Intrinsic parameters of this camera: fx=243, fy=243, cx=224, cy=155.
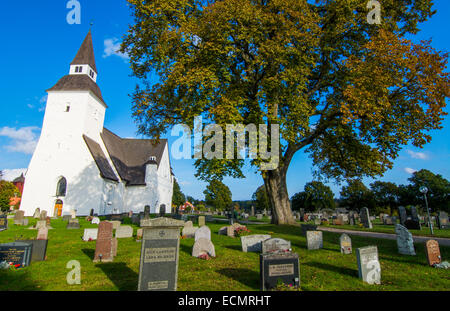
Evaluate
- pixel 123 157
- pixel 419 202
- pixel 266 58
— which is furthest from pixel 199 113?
pixel 419 202

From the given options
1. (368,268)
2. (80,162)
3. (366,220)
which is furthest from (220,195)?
(368,268)

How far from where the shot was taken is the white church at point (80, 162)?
28.4 m

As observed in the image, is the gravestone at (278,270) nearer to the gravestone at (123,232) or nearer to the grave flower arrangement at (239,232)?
the grave flower arrangement at (239,232)

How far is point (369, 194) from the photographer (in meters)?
47.8

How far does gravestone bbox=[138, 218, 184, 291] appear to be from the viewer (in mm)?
5020

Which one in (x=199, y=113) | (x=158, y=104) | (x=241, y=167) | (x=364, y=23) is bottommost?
(x=241, y=167)

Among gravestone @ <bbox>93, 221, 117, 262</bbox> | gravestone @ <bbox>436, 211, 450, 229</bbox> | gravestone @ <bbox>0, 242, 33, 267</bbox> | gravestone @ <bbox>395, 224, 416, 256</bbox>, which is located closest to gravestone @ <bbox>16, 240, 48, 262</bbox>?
gravestone @ <bbox>0, 242, 33, 267</bbox>

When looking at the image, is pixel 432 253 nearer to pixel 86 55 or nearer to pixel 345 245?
pixel 345 245

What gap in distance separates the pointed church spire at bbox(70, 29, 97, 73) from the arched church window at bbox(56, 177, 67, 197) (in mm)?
16457

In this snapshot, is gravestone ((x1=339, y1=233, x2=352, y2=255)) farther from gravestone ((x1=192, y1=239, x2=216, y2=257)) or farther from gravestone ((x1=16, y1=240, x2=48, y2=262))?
gravestone ((x1=16, y1=240, x2=48, y2=262))

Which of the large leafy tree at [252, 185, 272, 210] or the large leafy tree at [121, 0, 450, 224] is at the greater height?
the large leafy tree at [121, 0, 450, 224]

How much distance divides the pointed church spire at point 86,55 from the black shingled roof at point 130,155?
1003 cm

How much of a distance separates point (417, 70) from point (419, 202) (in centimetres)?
4643

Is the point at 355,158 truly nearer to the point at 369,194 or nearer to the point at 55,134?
the point at 55,134
